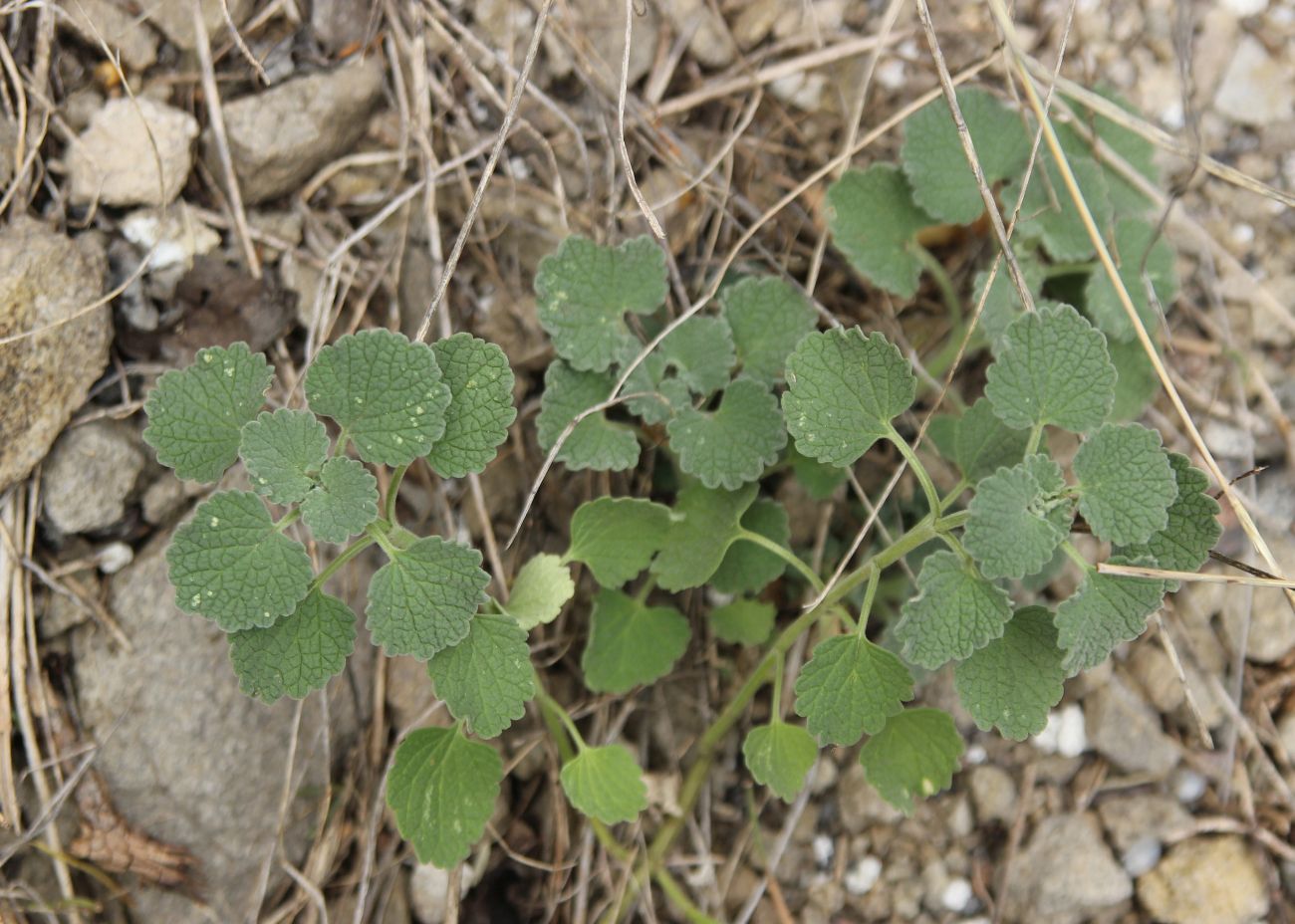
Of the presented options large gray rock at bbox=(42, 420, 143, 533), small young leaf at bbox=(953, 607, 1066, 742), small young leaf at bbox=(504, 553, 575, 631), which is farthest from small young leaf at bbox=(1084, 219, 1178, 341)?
large gray rock at bbox=(42, 420, 143, 533)

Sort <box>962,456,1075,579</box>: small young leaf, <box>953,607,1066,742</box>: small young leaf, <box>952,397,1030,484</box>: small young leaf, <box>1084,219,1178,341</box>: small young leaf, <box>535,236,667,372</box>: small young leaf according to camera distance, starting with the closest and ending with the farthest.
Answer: <box>962,456,1075,579</box>: small young leaf < <box>953,607,1066,742</box>: small young leaf < <box>952,397,1030,484</box>: small young leaf < <box>535,236,667,372</box>: small young leaf < <box>1084,219,1178,341</box>: small young leaf

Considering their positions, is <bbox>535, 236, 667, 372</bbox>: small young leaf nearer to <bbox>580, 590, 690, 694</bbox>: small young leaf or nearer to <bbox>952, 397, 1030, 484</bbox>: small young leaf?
<bbox>580, 590, 690, 694</bbox>: small young leaf

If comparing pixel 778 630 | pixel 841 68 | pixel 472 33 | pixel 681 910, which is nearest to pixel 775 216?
Result: pixel 841 68

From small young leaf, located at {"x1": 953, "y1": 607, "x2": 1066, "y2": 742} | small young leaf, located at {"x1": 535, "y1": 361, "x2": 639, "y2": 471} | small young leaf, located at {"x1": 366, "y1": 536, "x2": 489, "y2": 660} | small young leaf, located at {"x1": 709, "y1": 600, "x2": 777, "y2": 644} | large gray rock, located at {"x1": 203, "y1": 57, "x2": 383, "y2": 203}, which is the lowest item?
small young leaf, located at {"x1": 709, "y1": 600, "x2": 777, "y2": 644}

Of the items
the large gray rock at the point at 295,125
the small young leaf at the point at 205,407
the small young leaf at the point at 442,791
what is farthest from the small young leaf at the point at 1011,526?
the large gray rock at the point at 295,125

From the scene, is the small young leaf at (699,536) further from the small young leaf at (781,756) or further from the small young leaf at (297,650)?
the small young leaf at (297,650)

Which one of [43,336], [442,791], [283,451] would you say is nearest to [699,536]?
[442,791]

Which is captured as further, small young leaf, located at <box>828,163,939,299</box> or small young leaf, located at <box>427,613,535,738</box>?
small young leaf, located at <box>828,163,939,299</box>
